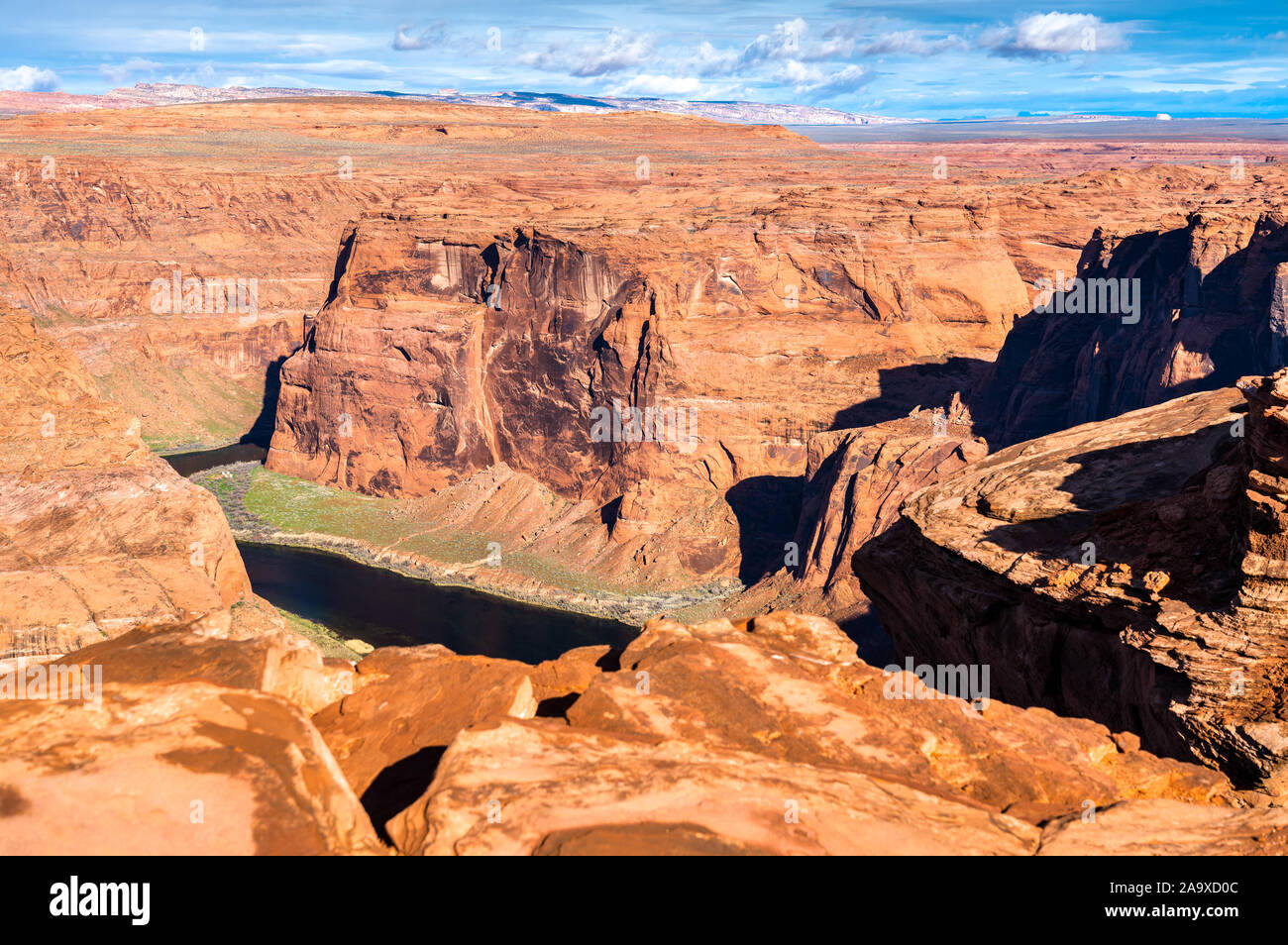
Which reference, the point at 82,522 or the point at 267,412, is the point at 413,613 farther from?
the point at 267,412

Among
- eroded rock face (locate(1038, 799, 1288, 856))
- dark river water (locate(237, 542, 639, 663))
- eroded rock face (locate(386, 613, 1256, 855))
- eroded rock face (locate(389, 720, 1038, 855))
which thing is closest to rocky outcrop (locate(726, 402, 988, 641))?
dark river water (locate(237, 542, 639, 663))

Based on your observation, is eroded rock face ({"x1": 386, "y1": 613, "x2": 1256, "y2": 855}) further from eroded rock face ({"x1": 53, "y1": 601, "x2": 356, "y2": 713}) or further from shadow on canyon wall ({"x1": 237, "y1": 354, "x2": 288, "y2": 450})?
shadow on canyon wall ({"x1": 237, "y1": 354, "x2": 288, "y2": 450})

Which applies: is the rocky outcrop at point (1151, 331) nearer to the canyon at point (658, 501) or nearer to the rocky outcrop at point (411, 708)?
the canyon at point (658, 501)

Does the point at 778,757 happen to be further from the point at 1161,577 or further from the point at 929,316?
the point at 929,316

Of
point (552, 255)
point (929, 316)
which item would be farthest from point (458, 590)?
point (929, 316)

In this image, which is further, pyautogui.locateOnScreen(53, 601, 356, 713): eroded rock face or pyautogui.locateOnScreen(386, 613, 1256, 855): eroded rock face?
pyautogui.locateOnScreen(53, 601, 356, 713): eroded rock face

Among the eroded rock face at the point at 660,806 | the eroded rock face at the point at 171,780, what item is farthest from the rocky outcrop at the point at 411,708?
the eroded rock face at the point at 660,806
